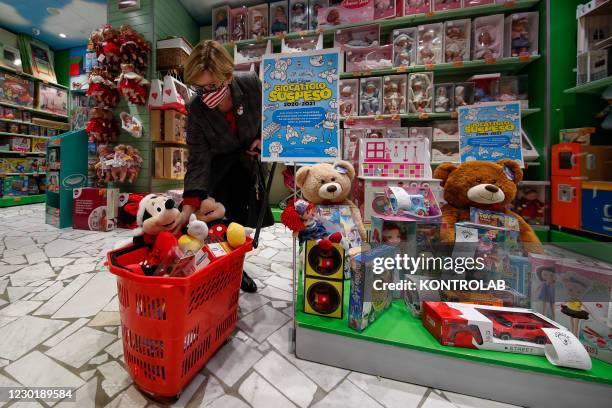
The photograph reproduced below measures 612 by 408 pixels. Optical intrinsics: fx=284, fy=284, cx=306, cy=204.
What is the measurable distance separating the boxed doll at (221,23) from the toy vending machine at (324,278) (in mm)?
3549

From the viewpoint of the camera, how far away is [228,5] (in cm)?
360

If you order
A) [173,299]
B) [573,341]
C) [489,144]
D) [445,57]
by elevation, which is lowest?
[573,341]

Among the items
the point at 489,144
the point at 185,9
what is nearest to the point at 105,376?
the point at 489,144

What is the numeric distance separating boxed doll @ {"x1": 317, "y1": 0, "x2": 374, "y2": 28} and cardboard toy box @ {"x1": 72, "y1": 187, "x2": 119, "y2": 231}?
3048mm

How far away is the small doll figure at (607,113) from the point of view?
2277mm

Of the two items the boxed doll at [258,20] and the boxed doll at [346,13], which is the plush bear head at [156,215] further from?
the boxed doll at [258,20]

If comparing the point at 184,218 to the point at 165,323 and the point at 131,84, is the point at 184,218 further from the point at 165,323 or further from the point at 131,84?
the point at 131,84

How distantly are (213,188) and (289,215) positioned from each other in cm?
58

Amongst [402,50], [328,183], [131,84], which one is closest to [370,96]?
[402,50]

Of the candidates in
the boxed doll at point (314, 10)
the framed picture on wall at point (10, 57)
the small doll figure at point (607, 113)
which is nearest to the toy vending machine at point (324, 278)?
the small doll figure at point (607, 113)

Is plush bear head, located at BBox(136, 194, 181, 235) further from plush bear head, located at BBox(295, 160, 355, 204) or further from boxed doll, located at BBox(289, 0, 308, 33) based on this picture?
boxed doll, located at BBox(289, 0, 308, 33)

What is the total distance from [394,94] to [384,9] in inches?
Result: 36.8

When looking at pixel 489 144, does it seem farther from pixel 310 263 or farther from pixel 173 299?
pixel 173 299

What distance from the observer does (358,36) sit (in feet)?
10.6
